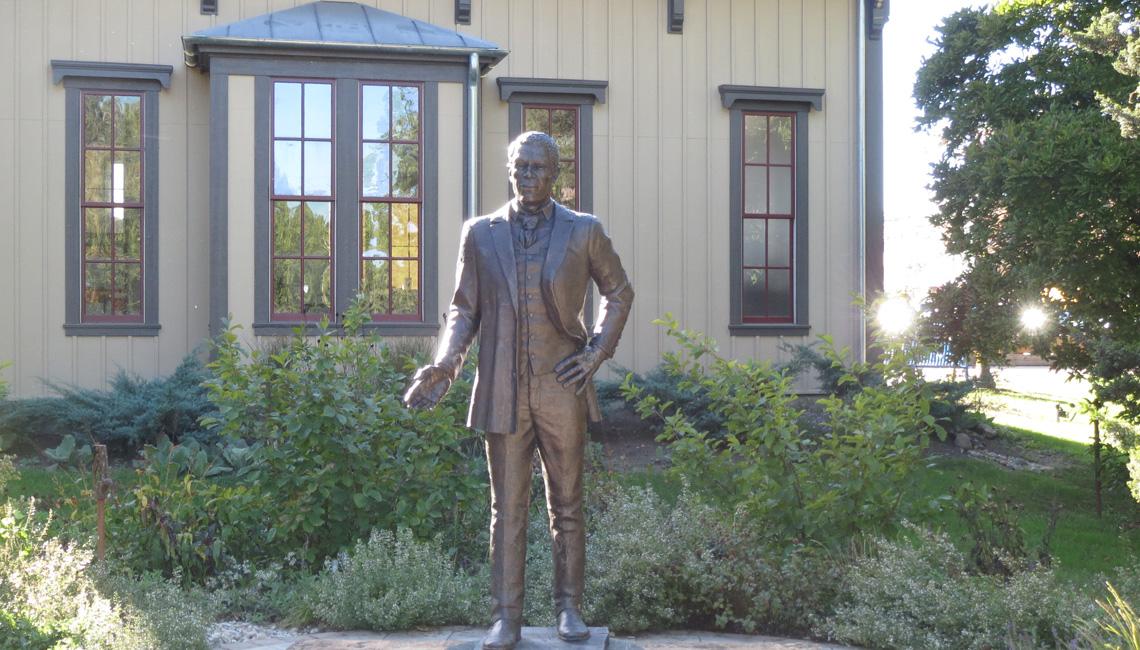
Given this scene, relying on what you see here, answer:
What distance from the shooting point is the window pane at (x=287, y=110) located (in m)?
12.2

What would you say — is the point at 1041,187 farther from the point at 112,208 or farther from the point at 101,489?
the point at 112,208

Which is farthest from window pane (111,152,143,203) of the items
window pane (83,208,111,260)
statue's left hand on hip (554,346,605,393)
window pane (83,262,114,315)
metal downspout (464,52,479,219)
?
statue's left hand on hip (554,346,605,393)

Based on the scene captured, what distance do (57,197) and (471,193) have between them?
424cm

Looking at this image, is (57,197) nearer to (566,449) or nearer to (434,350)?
(434,350)

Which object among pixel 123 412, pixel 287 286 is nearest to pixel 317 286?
pixel 287 286

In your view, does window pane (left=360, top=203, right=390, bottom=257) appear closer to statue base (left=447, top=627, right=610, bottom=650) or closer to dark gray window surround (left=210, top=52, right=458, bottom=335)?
dark gray window surround (left=210, top=52, right=458, bottom=335)

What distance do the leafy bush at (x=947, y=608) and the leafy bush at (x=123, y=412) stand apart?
6.56 m

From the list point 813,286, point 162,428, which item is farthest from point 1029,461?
point 162,428

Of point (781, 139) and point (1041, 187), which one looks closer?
point (1041, 187)

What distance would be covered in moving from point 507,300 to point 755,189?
9113 millimetres

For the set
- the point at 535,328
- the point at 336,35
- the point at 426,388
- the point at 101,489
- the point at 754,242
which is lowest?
the point at 101,489

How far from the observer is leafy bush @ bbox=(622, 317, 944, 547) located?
6645 mm

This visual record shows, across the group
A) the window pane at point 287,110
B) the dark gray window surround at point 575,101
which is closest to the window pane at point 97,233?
the window pane at point 287,110

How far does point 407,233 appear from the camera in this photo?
12.5 m
